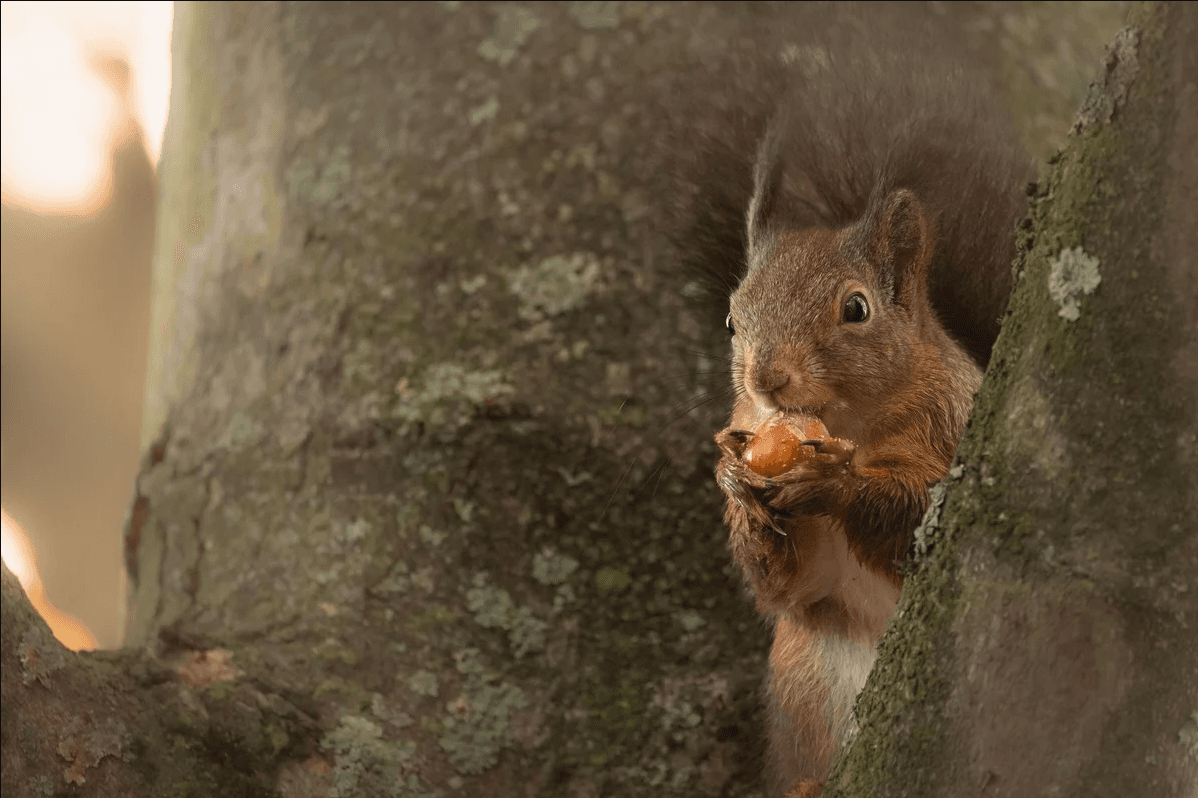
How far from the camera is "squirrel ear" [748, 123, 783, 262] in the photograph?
Result: 124 centimetres

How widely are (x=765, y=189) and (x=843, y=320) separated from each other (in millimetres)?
194

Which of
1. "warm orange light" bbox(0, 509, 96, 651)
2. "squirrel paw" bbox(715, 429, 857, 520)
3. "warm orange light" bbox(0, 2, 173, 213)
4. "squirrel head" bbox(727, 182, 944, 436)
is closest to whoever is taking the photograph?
"squirrel paw" bbox(715, 429, 857, 520)

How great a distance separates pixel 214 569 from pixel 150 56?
1.77 metres

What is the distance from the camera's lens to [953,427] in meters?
1.20

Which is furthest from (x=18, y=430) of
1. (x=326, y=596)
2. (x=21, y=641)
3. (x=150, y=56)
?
(x=21, y=641)

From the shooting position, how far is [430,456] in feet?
3.95

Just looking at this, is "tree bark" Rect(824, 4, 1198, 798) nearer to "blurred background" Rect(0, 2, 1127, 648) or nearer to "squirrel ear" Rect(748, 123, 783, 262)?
"squirrel ear" Rect(748, 123, 783, 262)

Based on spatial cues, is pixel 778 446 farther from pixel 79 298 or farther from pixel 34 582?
pixel 34 582

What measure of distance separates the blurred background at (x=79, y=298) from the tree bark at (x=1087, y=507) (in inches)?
84.1

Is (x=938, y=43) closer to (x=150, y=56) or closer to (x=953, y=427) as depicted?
(x=953, y=427)

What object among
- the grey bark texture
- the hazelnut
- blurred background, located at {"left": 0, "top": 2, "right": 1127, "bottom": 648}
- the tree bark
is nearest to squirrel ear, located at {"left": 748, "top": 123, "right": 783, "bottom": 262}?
the grey bark texture

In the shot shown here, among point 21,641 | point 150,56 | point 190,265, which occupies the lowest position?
point 21,641

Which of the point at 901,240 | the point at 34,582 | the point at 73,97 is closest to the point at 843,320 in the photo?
the point at 901,240

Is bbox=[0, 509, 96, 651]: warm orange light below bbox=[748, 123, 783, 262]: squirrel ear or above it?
below
